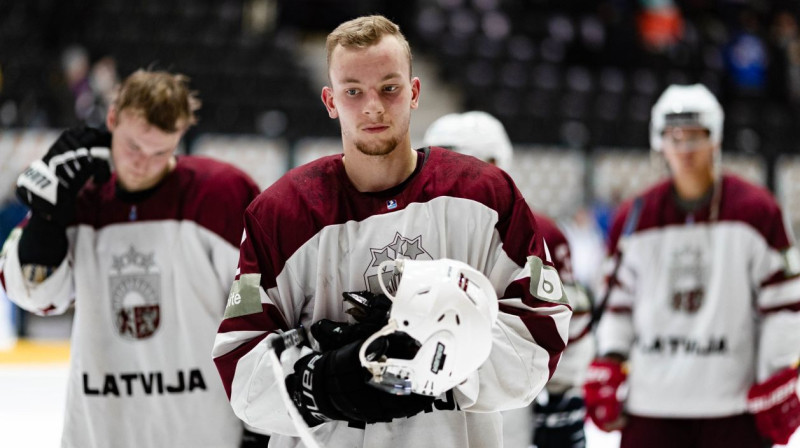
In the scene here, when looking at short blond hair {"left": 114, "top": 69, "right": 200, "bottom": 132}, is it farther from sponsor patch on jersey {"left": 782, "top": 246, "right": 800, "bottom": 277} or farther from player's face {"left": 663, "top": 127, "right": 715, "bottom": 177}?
sponsor patch on jersey {"left": 782, "top": 246, "right": 800, "bottom": 277}

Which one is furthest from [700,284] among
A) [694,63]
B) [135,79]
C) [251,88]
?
[694,63]

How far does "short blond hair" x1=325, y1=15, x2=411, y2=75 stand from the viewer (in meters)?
2.13

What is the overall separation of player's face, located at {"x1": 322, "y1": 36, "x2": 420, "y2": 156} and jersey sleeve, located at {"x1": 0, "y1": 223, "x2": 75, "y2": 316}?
1184 mm

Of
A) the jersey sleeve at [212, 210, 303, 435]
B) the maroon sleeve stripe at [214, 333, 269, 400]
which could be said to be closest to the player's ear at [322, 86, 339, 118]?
the jersey sleeve at [212, 210, 303, 435]

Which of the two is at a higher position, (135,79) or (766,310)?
(135,79)

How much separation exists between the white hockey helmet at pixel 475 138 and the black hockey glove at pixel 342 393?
162cm

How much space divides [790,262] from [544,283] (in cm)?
188

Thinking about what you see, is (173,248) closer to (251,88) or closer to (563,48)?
(251,88)

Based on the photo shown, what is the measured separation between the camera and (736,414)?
3750 millimetres

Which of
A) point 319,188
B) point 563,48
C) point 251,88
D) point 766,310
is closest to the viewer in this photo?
point 319,188

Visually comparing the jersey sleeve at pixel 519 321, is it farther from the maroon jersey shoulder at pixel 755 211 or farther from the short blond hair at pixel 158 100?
the maroon jersey shoulder at pixel 755 211

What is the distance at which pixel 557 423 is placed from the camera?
3.53m

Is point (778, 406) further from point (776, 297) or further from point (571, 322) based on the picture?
point (571, 322)

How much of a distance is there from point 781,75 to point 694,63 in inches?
42.9
